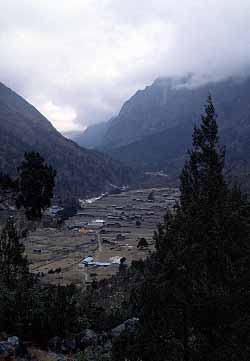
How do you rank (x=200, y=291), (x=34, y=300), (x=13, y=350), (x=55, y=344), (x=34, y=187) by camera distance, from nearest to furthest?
(x=200, y=291)
(x=13, y=350)
(x=55, y=344)
(x=34, y=300)
(x=34, y=187)

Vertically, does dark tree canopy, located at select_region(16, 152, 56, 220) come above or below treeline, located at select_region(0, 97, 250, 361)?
above

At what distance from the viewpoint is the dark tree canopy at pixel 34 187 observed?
967 inches

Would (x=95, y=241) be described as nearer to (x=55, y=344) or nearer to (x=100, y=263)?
(x=100, y=263)

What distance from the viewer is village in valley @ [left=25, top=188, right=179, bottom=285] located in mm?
67887

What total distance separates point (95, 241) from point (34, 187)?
7594 cm

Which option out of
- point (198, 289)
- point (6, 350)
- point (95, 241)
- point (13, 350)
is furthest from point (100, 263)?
point (198, 289)

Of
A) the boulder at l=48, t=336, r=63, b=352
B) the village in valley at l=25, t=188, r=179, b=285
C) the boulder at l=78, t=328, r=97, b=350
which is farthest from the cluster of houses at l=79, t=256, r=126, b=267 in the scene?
the boulder at l=48, t=336, r=63, b=352

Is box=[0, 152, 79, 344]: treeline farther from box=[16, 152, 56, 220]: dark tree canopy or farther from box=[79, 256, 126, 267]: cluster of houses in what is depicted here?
box=[79, 256, 126, 267]: cluster of houses

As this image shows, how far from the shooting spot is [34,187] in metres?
24.9

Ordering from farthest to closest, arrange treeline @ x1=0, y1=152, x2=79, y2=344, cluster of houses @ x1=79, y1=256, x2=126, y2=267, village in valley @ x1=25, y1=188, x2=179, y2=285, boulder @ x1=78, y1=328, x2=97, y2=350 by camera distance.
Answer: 1. cluster of houses @ x1=79, y1=256, x2=126, y2=267
2. village in valley @ x1=25, y1=188, x2=179, y2=285
3. boulder @ x1=78, y1=328, x2=97, y2=350
4. treeline @ x1=0, y1=152, x2=79, y2=344

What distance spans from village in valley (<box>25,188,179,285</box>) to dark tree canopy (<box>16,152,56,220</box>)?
66.7 feet

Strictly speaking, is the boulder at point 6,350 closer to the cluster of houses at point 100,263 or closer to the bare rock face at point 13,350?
the bare rock face at point 13,350

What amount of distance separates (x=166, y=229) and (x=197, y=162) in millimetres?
3164

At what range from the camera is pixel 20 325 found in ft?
57.0
